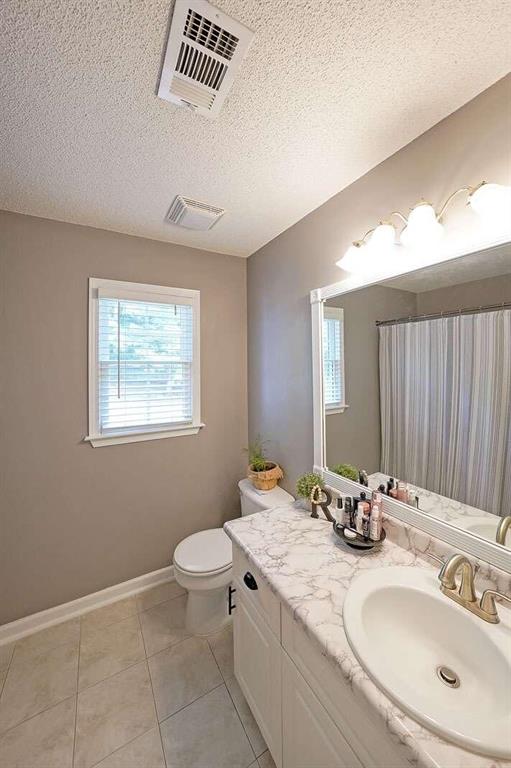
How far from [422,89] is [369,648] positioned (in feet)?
5.50

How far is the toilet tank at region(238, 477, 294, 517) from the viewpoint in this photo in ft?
5.86

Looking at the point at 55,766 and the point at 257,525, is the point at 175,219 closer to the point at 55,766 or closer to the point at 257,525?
the point at 257,525

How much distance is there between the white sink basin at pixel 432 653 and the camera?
57 cm

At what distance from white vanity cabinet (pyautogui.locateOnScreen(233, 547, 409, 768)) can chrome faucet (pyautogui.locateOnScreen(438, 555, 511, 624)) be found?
40 centimetres

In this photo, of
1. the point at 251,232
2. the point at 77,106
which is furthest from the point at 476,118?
the point at 77,106

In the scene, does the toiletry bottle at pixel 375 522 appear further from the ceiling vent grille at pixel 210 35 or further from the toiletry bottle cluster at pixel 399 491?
the ceiling vent grille at pixel 210 35

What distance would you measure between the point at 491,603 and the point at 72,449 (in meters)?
2.06

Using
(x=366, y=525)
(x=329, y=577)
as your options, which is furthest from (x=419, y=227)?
(x=329, y=577)

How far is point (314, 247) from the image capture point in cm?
164

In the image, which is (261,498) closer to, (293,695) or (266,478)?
(266,478)

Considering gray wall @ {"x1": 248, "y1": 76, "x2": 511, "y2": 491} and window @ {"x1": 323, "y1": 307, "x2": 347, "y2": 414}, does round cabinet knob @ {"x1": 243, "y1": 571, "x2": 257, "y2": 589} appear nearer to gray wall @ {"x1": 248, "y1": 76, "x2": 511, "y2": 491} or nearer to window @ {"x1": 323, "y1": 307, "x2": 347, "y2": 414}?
gray wall @ {"x1": 248, "y1": 76, "x2": 511, "y2": 491}

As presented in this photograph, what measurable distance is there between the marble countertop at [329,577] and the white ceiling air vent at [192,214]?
1.67 m

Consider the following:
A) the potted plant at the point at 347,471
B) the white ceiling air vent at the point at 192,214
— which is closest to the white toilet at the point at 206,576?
the potted plant at the point at 347,471

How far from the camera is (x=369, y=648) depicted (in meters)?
0.72
